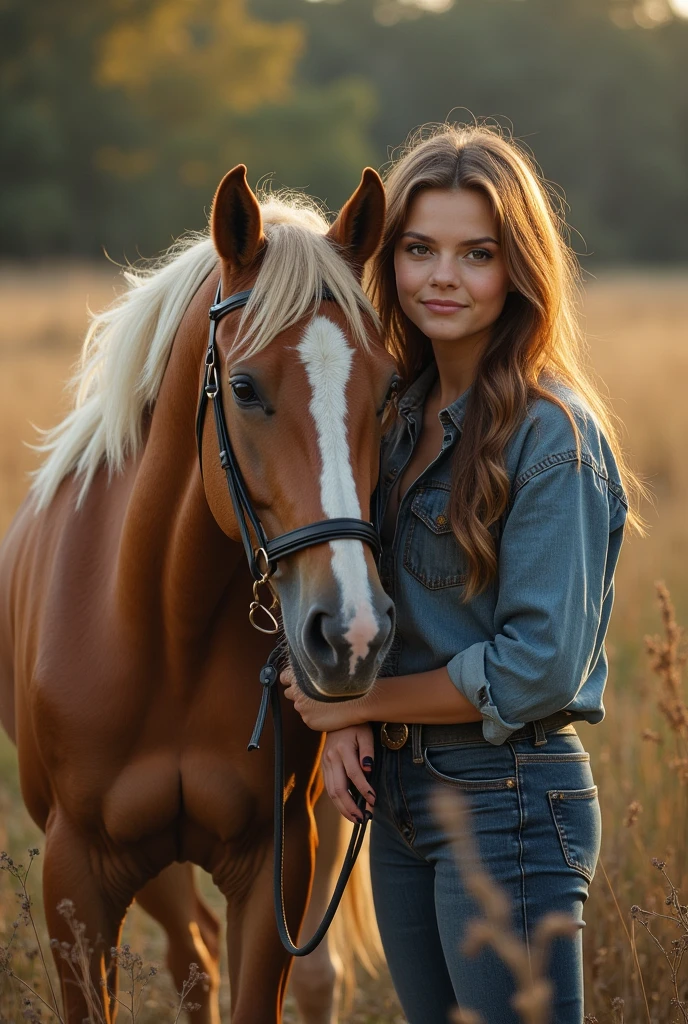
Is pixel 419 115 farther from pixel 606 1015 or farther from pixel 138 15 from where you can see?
pixel 606 1015

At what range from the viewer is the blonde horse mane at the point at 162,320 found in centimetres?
209

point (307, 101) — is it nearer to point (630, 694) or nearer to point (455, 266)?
point (630, 694)

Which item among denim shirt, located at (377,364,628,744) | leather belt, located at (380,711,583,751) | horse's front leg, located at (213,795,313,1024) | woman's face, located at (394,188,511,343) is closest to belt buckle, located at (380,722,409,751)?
leather belt, located at (380,711,583,751)

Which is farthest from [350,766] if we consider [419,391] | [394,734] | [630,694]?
[630,694]

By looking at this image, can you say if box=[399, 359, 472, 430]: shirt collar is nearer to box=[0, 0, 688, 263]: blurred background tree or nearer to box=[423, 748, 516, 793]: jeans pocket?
box=[423, 748, 516, 793]: jeans pocket

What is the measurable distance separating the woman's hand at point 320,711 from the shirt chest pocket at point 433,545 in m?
0.31

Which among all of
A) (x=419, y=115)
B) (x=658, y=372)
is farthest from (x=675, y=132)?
(x=658, y=372)

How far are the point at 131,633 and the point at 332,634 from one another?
756 millimetres

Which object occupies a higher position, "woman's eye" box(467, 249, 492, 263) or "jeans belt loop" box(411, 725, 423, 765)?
"woman's eye" box(467, 249, 492, 263)

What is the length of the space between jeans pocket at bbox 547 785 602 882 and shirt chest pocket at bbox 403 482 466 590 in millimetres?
468

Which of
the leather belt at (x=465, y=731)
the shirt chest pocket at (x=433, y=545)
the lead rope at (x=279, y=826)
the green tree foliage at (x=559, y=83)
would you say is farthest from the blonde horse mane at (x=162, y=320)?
the green tree foliage at (x=559, y=83)

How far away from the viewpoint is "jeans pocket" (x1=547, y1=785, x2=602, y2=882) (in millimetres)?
2064

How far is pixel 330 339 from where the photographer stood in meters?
2.05

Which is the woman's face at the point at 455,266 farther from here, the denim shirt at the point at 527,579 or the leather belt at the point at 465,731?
the leather belt at the point at 465,731
